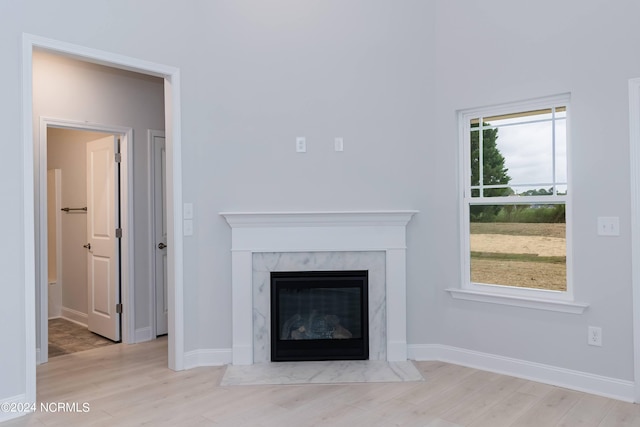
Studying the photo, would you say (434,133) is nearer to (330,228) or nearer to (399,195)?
(399,195)

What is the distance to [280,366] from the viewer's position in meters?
3.68

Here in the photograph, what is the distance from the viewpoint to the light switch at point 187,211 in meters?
3.72

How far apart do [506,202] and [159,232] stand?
3.43 m

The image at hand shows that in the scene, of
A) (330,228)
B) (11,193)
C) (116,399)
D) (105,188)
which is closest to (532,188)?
(330,228)

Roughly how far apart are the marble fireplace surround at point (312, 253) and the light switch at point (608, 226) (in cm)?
134

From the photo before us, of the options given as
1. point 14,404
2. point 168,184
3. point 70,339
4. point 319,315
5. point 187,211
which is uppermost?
point 168,184

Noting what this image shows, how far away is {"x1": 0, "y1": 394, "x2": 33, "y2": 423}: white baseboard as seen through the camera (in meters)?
2.76

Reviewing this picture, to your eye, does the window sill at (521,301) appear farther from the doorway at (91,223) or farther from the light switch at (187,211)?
the doorway at (91,223)

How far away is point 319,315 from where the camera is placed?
3.91m

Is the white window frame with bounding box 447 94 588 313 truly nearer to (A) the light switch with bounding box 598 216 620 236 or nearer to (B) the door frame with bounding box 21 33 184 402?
(A) the light switch with bounding box 598 216 620 236

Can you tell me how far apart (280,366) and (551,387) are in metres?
2.02

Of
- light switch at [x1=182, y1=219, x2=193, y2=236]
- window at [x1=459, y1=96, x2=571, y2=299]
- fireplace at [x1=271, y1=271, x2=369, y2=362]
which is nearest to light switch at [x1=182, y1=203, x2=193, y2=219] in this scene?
light switch at [x1=182, y1=219, x2=193, y2=236]

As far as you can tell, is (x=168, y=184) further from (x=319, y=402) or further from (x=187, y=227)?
(x=319, y=402)

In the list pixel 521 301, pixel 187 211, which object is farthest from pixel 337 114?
pixel 521 301
